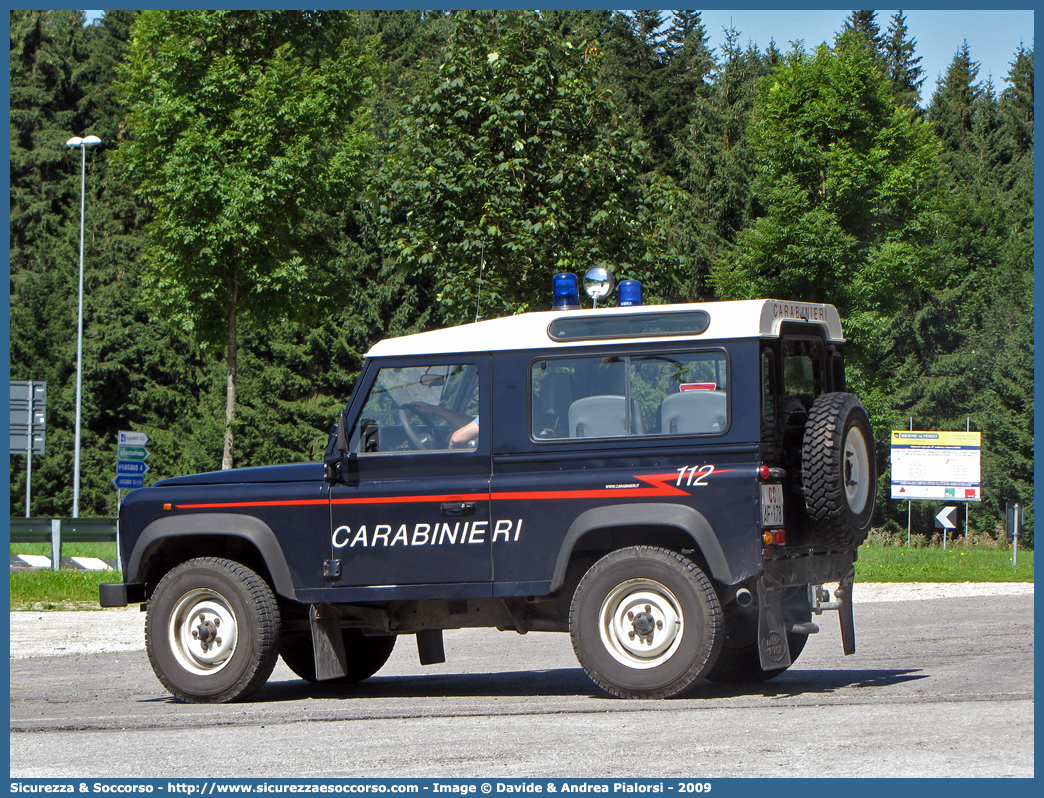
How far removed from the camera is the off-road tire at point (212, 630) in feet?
27.5

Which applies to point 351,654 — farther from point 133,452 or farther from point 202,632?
point 133,452

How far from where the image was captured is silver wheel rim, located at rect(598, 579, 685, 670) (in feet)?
25.0

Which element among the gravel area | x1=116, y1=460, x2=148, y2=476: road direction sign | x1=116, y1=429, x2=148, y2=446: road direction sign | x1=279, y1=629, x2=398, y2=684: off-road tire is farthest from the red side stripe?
x1=116, y1=429, x2=148, y2=446: road direction sign

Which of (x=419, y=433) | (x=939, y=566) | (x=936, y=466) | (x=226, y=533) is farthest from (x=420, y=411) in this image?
(x=936, y=466)

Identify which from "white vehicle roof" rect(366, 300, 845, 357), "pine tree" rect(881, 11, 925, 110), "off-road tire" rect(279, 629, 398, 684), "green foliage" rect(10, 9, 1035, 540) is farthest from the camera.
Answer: "pine tree" rect(881, 11, 925, 110)

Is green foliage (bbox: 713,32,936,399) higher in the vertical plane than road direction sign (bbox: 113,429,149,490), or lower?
higher

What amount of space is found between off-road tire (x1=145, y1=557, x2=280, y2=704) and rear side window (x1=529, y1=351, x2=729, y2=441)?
219 centimetres

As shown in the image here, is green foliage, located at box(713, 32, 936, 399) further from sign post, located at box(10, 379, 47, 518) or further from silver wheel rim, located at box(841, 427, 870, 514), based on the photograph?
silver wheel rim, located at box(841, 427, 870, 514)

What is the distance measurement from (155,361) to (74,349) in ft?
11.1

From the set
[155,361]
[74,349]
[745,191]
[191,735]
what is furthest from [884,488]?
[191,735]

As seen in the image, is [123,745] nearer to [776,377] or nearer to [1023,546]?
[776,377]

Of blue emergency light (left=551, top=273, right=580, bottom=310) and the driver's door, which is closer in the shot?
the driver's door

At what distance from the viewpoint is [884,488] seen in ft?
165

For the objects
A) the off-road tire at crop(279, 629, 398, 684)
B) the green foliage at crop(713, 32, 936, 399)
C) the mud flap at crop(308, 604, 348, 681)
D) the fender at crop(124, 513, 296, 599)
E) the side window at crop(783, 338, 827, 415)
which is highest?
the green foliage at crop(713, 32, 936, 399)
